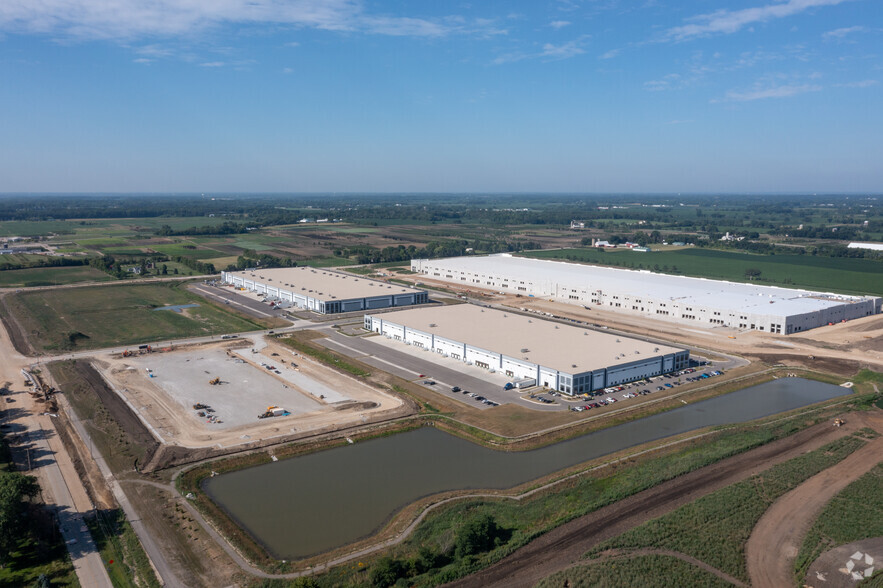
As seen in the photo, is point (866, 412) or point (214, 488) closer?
point (214, 488)

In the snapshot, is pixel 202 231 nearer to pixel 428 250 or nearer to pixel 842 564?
pixel 428 250

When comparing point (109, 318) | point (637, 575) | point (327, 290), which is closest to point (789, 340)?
point (637, 575)

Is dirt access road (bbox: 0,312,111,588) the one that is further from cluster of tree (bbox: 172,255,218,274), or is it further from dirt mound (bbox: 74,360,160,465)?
cluster of tree (bbox: 172,255,218,274)

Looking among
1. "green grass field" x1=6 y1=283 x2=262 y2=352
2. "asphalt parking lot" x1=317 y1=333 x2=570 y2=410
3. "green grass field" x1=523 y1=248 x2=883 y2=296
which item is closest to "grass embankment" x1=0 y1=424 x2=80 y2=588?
"asphalt parking lot" x1=317 y1=333 x2=570 y2=410

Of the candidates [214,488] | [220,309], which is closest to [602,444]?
[214,488]

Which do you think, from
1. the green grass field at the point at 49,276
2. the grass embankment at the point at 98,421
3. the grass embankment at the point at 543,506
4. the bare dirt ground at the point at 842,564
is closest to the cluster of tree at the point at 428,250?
the green grass field at the point at 49,276

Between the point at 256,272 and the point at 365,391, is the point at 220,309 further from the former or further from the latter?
the point at 365,391
